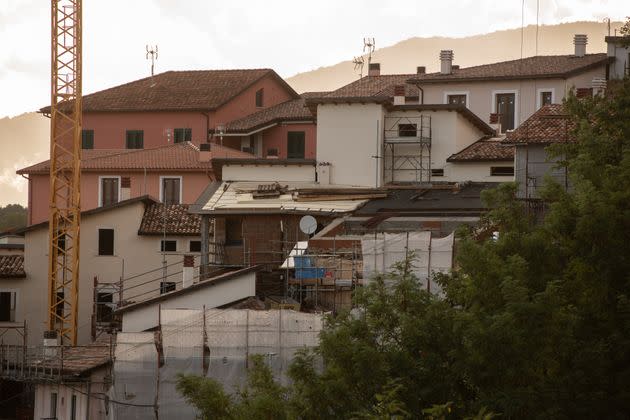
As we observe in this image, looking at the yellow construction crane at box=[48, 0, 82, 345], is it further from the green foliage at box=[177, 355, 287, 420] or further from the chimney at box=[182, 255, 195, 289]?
the green foliage at box=[177, 355, 287, 420]

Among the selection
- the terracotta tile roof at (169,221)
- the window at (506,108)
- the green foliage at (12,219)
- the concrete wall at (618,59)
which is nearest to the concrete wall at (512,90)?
the window at (506,108)

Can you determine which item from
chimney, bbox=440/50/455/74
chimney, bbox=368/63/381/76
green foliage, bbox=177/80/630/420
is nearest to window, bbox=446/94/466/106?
chimney, bbox=440/50/455/74

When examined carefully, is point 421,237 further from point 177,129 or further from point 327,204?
point 177,129

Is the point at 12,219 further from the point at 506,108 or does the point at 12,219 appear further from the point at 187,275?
the point at 187,275

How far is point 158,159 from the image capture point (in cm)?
7225

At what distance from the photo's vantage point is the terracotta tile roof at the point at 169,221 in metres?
59.8

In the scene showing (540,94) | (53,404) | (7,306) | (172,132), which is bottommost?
(53,404)

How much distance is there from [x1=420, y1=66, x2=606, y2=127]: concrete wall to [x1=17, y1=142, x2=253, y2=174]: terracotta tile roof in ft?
27.9

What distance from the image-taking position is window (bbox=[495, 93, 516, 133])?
70250mm

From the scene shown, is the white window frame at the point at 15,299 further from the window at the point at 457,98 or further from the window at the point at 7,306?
the window at the point at 457,98

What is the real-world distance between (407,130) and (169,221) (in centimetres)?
865

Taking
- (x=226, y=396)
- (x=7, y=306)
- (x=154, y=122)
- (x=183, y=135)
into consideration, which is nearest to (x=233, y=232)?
(x=7, y=306)

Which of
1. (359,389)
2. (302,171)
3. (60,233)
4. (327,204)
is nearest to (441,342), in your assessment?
(359,389)

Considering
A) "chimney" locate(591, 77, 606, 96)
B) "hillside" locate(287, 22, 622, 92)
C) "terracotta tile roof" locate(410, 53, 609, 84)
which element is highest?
"hillside" locate(287, 22, 622, 92)
